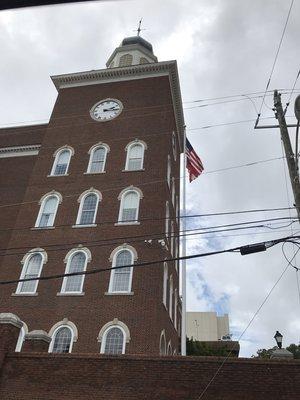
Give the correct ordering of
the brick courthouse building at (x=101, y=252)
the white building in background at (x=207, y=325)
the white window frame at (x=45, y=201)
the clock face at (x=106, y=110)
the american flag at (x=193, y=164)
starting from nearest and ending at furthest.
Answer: the brick courthouse building at (x=101, y=252) < the american flag at (x=193, y=164) < the white window frame at (x=45, y=201) < the clock face at (x=106, y=110) < the white building in background at (x=207, y=325)

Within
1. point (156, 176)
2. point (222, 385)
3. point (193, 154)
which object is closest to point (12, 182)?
point (156, 176)

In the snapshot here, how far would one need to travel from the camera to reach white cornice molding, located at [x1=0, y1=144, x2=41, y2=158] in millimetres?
32156

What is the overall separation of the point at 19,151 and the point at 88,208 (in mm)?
10260

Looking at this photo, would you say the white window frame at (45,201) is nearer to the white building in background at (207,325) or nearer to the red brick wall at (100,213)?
the red brick wall at (100,213)

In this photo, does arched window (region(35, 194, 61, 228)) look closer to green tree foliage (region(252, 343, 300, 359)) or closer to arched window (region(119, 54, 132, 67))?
arched window (region(119, 54, 132, 67))

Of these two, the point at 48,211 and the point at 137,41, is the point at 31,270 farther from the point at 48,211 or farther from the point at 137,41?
the point at 137,41

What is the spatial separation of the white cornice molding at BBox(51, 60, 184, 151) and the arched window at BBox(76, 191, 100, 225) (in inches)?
449

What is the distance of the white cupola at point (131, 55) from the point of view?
121 feet

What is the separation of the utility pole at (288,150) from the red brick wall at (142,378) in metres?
5.86

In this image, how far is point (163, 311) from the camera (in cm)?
2261

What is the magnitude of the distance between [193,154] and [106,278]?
366 inches

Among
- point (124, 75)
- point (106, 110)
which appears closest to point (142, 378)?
point (106, 110)

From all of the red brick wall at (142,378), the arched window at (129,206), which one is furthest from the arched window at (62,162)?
the red brick wall at (142,378)

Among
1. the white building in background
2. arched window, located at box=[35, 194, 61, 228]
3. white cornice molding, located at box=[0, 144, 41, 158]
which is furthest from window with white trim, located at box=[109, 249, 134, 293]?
the white building in background
